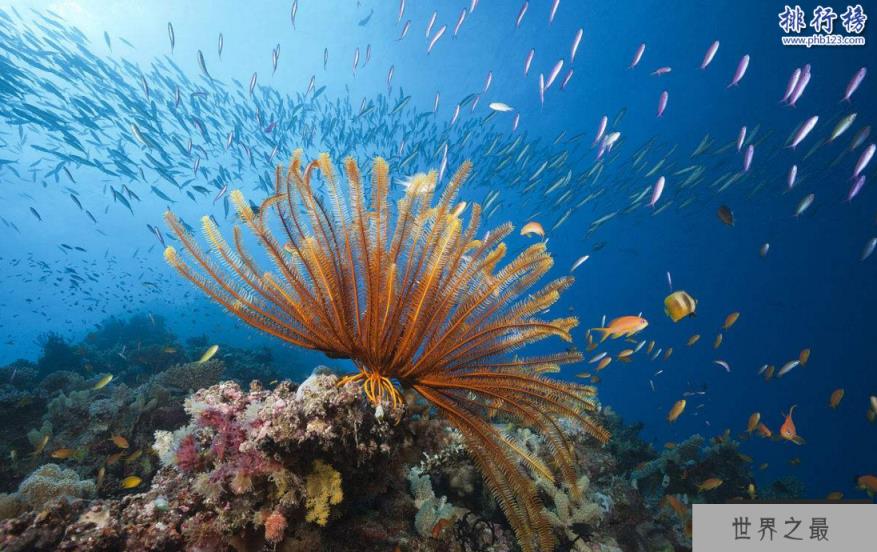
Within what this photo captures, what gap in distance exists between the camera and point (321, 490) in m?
2.46

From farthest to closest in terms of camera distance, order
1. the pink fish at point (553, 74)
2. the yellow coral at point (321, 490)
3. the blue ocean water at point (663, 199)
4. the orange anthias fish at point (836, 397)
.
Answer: the blue ocean water at point (663, 199)
the pink fish at point (553, 74)
the orange anthias fish at point (836, 397)
the yellow coral at point (321, 490)

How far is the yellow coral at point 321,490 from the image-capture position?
2.43 m

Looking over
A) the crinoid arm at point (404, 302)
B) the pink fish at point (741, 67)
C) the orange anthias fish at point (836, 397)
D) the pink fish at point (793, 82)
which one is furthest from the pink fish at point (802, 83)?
the crinoid arm at point (404, 302)

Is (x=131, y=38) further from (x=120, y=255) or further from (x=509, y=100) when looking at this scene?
(x=120, y=255)

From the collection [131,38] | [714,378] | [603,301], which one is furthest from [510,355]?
[714,378]

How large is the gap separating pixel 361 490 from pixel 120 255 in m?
119

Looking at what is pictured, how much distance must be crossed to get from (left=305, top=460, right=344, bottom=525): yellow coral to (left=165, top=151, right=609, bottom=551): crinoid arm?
56cm

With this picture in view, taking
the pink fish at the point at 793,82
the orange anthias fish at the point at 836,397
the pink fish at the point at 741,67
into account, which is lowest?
the orange anthias fish at the point at 836,397

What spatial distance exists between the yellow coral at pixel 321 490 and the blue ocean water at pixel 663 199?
14.7m

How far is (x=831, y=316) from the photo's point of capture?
2418 inches

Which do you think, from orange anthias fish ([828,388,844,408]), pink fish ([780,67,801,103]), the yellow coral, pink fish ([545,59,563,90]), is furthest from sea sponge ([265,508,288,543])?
orange anthias fish ([828,388,844,408])

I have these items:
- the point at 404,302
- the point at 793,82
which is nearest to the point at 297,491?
the point at 404,302

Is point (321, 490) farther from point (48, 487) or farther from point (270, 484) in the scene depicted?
point (48, 487)

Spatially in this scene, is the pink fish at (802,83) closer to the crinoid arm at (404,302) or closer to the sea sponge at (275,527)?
the crinoid arm at (404,302)
